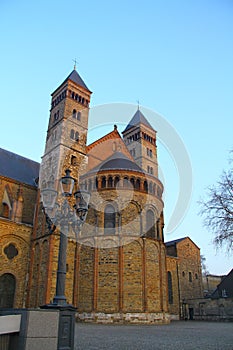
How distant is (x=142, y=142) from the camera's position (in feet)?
141

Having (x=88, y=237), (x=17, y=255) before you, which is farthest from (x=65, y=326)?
(x=17, y=255)

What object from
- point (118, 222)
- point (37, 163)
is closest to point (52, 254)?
point (118, 222)

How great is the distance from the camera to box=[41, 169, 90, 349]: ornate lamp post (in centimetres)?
827

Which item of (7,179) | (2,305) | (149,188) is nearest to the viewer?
(2,305)

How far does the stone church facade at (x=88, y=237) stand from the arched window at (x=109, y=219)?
9 cm

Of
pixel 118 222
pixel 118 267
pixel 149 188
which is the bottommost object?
pixel 118 267

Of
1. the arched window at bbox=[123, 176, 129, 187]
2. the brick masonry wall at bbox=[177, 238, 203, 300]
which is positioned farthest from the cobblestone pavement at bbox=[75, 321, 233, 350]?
the brick masonry wall at bbox=[177, 238, 203, 300]

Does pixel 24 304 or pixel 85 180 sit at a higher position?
pixel 85 180

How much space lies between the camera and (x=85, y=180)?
26.4m

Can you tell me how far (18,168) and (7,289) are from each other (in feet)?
42.7

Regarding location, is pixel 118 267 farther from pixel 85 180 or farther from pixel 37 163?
pixel 37 163

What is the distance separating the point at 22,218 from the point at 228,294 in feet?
89.4

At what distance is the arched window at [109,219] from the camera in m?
23.9

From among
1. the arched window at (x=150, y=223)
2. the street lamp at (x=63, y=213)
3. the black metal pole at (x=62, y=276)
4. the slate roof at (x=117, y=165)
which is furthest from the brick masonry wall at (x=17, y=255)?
the black metal pole at (x=62, y=276)
